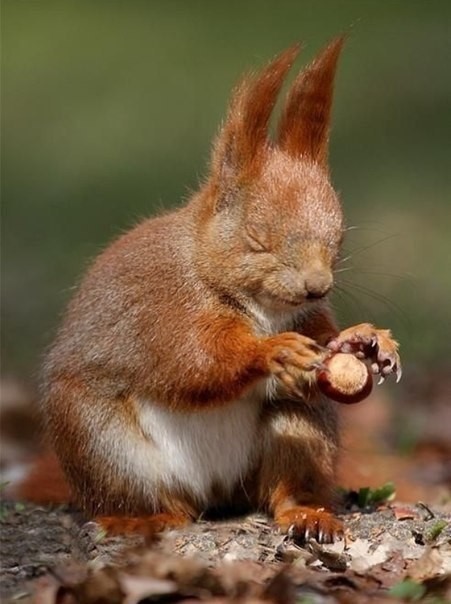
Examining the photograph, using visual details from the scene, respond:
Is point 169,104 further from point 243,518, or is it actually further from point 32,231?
point 243,518

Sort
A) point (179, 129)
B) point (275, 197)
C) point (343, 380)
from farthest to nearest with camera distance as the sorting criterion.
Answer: point (179, 129) → point (275, 197) → point (343, 380)

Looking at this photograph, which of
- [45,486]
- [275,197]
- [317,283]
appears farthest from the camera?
[45,486]

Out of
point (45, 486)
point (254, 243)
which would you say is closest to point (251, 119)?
point (254, 243)

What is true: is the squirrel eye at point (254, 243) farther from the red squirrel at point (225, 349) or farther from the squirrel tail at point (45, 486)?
the squirrel tail at point (45, 486)

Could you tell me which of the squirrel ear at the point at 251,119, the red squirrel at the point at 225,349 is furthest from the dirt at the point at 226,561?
the squirrel ear at the point at 251,119

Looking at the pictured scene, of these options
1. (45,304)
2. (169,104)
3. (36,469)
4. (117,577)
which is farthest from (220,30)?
(117,577)

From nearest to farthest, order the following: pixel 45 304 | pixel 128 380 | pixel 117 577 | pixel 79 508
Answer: pixel 117 577 < pixel 128 380 < pixel 79 508 < pixel 45 304

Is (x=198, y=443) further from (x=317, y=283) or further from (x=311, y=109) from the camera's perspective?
(x=311, y=109)
